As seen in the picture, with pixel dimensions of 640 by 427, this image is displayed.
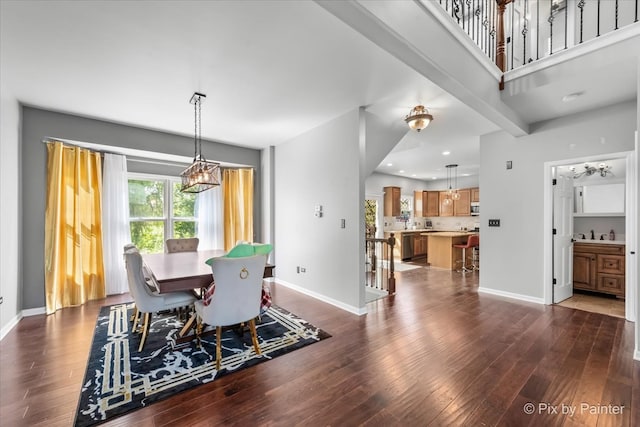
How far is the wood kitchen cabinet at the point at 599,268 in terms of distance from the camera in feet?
13.1

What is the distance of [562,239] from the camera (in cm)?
401

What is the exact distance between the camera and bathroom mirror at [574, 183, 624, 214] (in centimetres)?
435

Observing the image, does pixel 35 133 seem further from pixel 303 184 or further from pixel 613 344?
pixel 613 344

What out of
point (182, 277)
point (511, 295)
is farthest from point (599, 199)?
point (182, 277)

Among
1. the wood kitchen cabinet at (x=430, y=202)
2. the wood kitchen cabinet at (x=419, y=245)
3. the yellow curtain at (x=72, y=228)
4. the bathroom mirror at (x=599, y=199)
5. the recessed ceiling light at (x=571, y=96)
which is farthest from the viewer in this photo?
the wood kitchen cabinet at (x=430, y=202)

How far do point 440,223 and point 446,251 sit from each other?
2861mm

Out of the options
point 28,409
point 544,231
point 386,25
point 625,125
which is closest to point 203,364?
point 28,409

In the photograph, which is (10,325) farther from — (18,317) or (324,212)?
(324,212)

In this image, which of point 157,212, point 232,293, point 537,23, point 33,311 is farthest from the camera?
point 157,212

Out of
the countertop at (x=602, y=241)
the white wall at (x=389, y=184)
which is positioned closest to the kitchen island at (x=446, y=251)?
the white wall at (x=389, y=184)

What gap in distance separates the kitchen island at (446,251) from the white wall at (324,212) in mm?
3955

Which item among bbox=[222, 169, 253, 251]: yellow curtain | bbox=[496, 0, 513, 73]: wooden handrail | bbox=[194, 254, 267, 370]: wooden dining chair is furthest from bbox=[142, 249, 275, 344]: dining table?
bbox=[496, 0, 513, 73]: wooden handrail

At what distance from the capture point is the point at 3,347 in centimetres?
260

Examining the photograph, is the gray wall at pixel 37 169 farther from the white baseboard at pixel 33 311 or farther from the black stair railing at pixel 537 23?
the black stair railing at pixel 537 23
